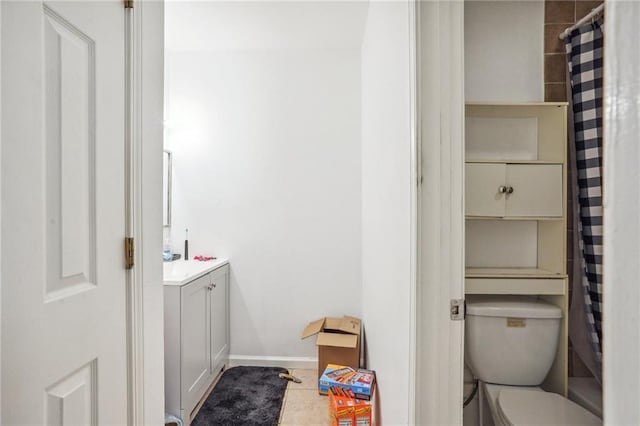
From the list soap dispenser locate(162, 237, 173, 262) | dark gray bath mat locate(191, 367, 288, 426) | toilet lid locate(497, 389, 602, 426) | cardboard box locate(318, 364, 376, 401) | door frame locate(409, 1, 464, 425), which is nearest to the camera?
door frame locate(409, 1, 464, 425)

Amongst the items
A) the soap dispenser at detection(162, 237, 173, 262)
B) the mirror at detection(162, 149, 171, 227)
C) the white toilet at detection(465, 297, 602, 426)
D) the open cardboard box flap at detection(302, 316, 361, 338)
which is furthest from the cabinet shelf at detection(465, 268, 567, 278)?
the mirror at detection(162, 149, 171, 227)

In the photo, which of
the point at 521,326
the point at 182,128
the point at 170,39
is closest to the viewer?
the point at 521,326

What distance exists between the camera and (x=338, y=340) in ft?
8.07

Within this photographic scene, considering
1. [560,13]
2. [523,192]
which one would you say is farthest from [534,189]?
[560,13]

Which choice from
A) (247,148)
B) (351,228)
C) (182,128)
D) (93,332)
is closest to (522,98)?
(351,228)

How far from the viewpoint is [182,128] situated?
2.86 meters

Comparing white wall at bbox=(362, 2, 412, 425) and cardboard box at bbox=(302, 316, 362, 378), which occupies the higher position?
white wall at bbox=(362, 2, 412, 425)

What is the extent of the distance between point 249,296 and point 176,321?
927 mm

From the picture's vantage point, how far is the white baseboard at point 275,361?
9.31ft

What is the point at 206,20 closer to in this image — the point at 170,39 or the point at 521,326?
the point at 170,39

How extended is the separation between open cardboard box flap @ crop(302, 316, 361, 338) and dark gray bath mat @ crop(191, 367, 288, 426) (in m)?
0.42

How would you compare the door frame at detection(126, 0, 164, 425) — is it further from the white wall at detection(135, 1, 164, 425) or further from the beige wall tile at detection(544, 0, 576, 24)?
the beige wall tile at detection(544, 0, 576, 24)

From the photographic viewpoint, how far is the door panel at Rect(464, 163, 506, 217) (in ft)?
5.98

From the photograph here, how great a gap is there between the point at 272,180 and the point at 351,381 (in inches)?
63.0
